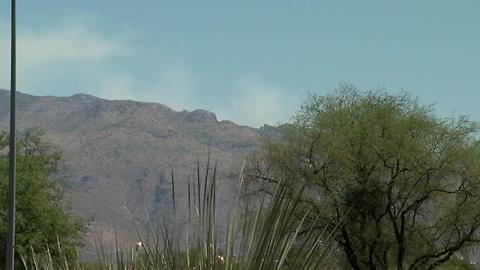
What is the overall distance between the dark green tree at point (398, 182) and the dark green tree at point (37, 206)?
7.78 m

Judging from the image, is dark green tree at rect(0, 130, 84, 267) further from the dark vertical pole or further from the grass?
the grass

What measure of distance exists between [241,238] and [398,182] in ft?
112

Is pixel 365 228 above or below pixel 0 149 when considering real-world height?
below

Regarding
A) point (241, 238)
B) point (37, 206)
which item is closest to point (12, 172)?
point (241, 238)

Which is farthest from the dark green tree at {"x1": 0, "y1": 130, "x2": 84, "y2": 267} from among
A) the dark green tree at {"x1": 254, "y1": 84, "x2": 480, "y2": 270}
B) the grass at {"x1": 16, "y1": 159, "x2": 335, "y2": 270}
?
the grass at {"x1": 16, "y1": 159, "x2": 335, "y2": 270}

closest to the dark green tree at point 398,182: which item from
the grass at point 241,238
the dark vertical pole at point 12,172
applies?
the dark vertical pole at point 12,172

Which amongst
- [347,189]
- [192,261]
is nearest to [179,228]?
A: [192,261]

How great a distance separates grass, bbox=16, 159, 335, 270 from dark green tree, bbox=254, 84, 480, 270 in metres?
32.1

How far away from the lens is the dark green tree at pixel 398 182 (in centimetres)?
4000

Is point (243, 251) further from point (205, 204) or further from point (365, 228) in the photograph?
point (365, 228)

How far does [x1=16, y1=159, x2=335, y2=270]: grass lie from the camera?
255 inches

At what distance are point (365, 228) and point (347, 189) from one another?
5.37 feet

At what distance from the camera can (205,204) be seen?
6.66 metres

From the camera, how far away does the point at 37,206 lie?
3969 centimetres
